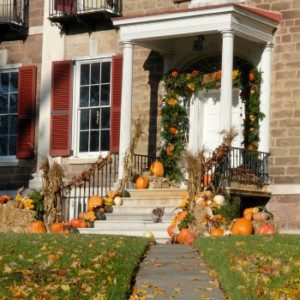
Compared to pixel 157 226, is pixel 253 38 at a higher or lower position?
higher

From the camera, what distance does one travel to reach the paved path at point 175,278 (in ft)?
30.5

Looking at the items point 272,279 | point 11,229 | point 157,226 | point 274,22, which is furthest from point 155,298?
point 274,22

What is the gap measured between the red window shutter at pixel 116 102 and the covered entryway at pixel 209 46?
965 millimetres

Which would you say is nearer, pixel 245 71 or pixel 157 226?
pixel 157 226

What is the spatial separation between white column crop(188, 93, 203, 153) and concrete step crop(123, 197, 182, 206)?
2.14 metres

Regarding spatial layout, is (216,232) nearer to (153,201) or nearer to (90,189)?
(153,201)

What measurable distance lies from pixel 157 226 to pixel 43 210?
2.79m

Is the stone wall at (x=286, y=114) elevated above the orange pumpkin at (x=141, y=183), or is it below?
above

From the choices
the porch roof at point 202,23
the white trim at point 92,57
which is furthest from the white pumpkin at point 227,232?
the white trim at point 92,57

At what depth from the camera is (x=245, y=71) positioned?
1923 centimetres

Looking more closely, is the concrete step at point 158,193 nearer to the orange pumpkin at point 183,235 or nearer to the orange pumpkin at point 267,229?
the orange pumpkin at point 267,229

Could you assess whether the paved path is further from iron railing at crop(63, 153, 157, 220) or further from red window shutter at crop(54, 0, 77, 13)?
red window shutter at crop(54, 0, 77, 13)

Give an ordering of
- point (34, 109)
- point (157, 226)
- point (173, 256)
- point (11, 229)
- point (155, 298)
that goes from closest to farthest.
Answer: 1. point (155, 298)
2. point (173, 256)
3. point (157, 226)
4. point (11, 229)
5. point (34, 109)

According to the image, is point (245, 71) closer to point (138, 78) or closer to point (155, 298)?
point (138, 78)
